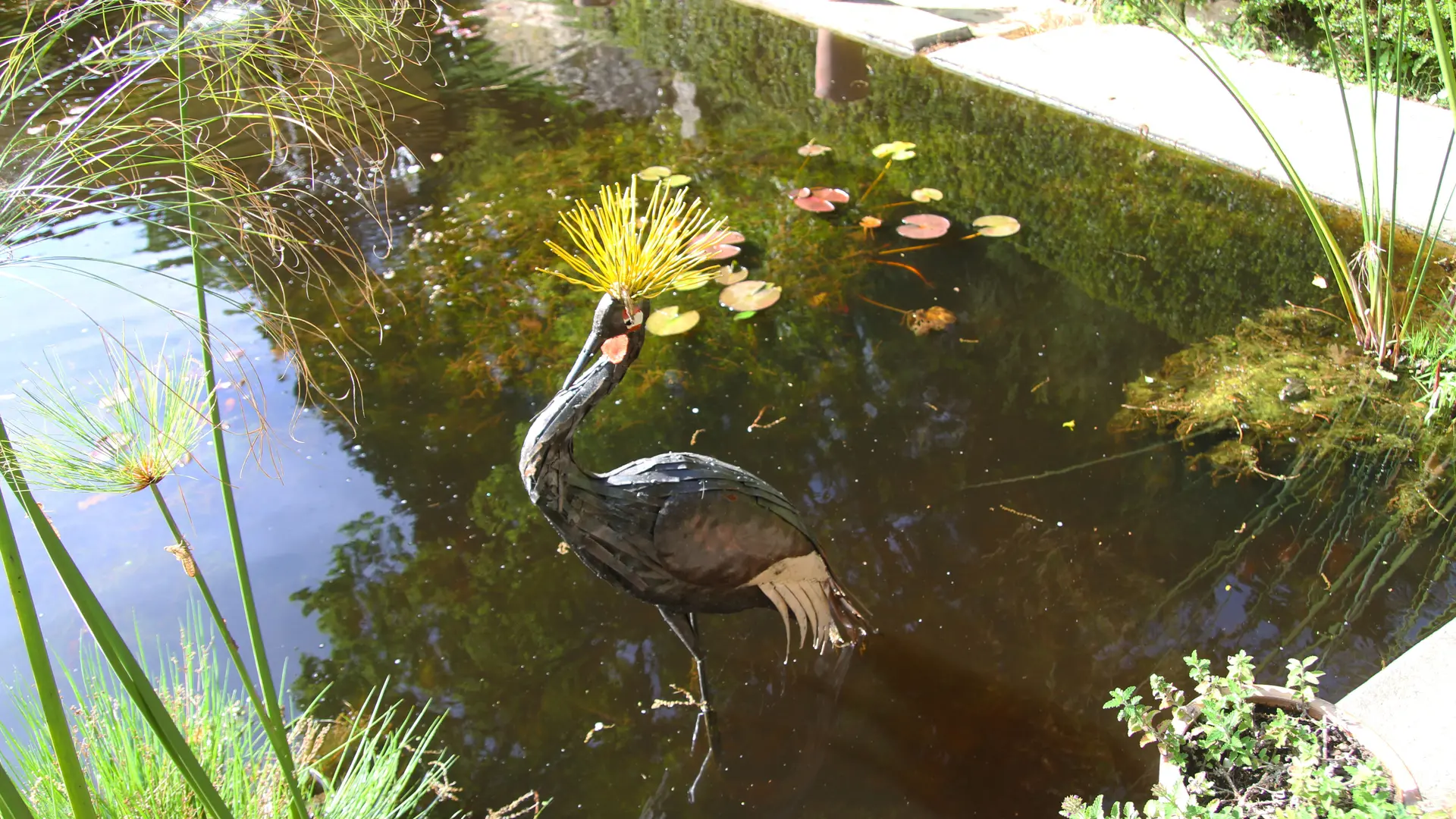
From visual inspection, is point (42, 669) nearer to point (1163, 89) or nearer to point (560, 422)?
point (560, 422)

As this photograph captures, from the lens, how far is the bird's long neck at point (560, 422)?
6.02 ft

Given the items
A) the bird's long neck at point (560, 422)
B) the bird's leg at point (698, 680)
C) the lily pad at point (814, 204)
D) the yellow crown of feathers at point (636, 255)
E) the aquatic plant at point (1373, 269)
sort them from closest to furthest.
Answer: the yellow crown of feathers at point (636, 255), the bird's long neck at point (560, 422), the bird's leg at point (698, 680), the aquatic plant at point (1373, 269), the lily pad at point (814, 204)

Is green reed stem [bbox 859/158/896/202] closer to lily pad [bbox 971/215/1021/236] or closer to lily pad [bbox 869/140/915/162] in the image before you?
lily pad [bbox 869/140/915/162]

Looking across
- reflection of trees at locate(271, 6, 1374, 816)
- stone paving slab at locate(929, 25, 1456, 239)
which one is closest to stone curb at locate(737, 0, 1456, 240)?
stone paving slab at locate(929, 25, 1456, 239)

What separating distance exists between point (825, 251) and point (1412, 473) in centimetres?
212

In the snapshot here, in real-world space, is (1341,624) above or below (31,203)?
below

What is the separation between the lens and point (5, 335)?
3.61 metres

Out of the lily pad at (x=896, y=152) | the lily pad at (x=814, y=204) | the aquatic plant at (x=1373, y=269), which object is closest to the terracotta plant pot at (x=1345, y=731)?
the aquatic plant at (x=1373, y=269)

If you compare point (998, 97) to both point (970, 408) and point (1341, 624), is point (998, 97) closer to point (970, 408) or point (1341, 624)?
point (970, 408)

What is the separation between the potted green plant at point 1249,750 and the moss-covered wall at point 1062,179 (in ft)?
6.19

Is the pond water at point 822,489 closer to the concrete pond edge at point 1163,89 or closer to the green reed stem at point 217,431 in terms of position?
the concrete pond edge at point 1163,89

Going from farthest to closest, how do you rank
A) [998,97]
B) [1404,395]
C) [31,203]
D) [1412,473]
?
[998,97] → [1404,395] → [1412,473] → [31,203]

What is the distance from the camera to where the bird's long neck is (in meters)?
1.84

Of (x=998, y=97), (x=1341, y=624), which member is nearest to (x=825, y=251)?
(x=998, y=97)
